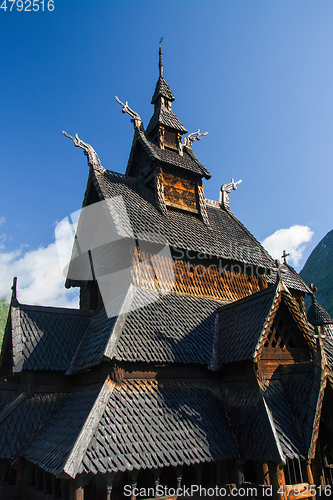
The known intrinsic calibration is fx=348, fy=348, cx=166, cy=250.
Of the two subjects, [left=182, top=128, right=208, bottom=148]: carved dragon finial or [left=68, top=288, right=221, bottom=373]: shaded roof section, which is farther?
[left=182, top=128, right=208, bottom=148]: carved dragon finial

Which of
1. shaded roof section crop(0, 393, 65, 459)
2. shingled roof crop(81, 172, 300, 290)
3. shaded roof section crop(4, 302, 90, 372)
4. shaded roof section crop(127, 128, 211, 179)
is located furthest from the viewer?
shaded roof section crop(127, 128, 211, 179)

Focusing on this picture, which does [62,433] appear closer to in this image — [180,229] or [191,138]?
[180,229]

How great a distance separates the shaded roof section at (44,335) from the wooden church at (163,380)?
0.04 meters

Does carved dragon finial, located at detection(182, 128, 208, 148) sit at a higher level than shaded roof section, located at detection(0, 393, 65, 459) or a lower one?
higher

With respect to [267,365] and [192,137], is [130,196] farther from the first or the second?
[267,365]

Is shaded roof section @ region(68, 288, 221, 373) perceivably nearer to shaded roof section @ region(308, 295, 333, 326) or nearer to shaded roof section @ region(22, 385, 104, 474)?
shaded roof section @ region(22, 385, 104, 474)

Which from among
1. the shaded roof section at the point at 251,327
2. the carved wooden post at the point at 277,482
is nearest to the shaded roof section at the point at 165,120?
the shaded roof section at the point at 251,327

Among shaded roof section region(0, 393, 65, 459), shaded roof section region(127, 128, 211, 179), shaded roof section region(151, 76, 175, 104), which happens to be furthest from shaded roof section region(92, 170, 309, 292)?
shaded roof section region(0, 393, 65, 459)

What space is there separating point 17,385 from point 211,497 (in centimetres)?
572

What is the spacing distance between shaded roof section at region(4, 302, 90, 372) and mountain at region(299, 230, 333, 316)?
64.4 metres

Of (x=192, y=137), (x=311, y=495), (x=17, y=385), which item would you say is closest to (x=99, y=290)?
(x=17, y=385)

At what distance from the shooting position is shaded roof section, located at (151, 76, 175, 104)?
16891 mm

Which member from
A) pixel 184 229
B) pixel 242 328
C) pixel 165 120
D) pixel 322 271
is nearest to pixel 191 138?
pixel 165 120

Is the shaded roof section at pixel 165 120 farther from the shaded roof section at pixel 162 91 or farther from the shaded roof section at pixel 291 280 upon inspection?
the shaded roof section at pixel 291 280
